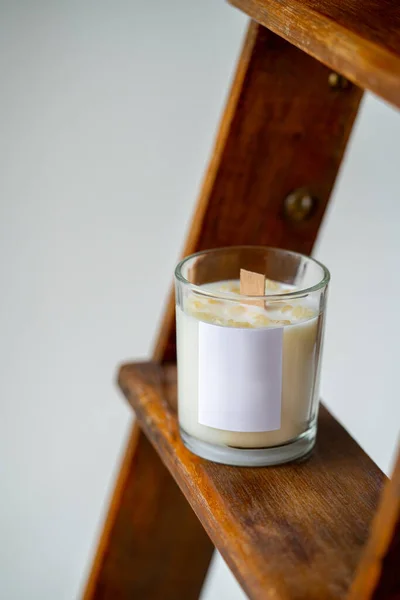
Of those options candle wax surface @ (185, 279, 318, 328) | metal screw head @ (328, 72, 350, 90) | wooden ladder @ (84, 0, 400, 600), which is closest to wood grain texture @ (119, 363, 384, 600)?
wooden ladder @ (84, 0, 400, 600)

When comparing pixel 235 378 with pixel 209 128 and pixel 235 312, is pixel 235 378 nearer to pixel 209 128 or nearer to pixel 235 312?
pixel 235 312

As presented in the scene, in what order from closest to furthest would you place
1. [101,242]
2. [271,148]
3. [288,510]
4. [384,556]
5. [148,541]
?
[384,556] → [288,510] → [271,148] → [148,541] → [101,242]

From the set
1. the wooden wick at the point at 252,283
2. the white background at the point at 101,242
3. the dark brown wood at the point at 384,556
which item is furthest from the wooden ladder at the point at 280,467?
the white background at the point at 101,242

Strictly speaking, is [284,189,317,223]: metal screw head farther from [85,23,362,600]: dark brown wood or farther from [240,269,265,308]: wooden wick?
[240,269,265,308]: wooden wick

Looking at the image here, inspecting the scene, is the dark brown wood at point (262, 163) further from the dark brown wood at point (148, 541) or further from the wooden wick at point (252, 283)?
the wooden wick at point (252, 283)

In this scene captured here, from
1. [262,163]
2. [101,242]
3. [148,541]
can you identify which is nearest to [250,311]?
[262,163]

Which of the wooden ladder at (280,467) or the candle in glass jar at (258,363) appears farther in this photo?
the candle in glass jar at (258,363)

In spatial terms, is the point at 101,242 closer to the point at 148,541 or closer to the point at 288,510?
the point at 148,541
